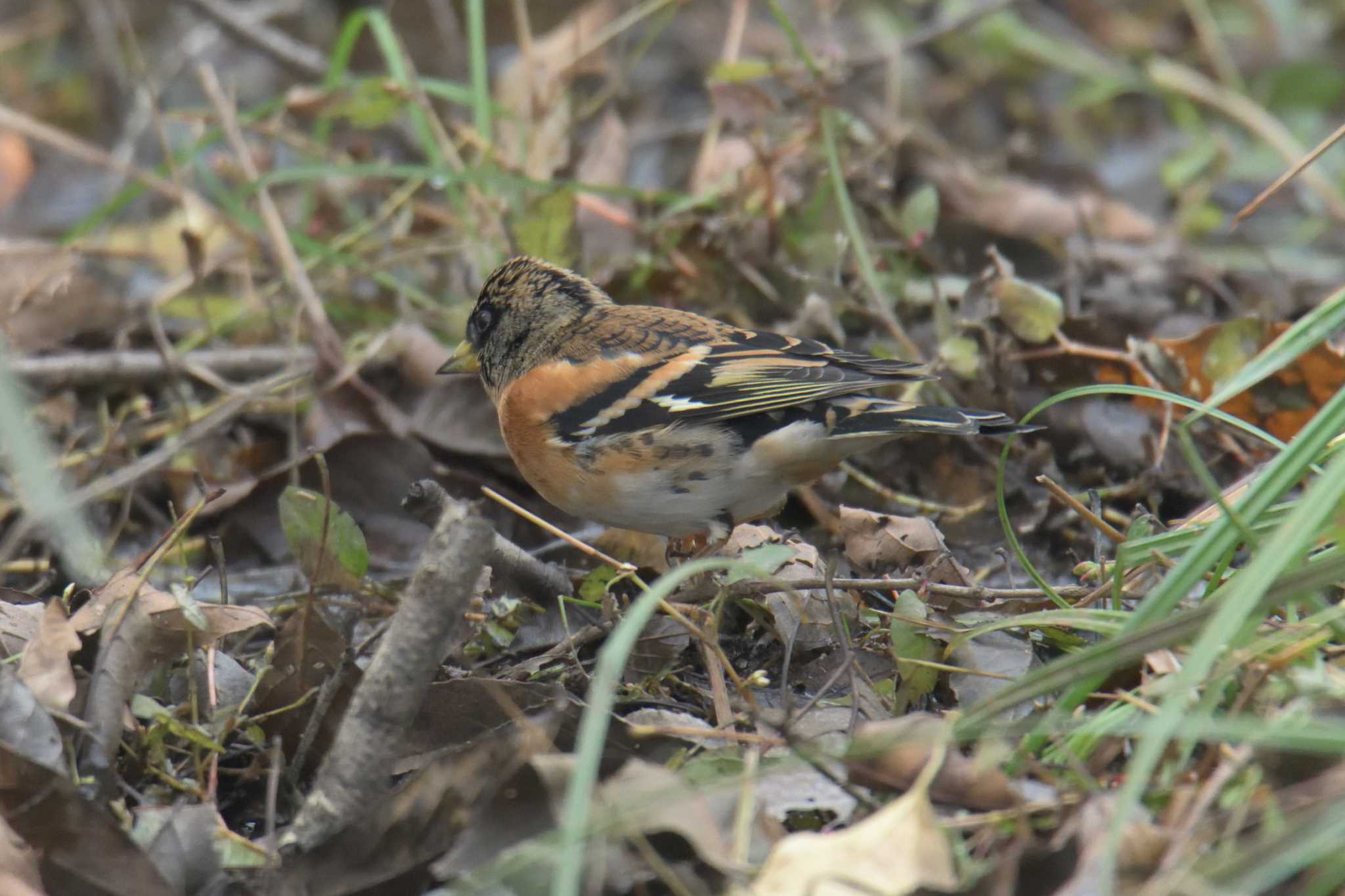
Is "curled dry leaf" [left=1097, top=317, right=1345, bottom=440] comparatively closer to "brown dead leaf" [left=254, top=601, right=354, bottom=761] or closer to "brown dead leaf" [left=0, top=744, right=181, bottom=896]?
"brown dead leaf" [left=254, top=601, right=354, bottom=761]

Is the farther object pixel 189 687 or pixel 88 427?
pixel 88 427

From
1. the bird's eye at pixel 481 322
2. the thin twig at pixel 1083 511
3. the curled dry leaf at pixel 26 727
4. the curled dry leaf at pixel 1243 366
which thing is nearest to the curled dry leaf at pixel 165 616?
the curled dry leaf at pixel 26 727

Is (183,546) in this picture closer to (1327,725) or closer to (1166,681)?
(1166,681)

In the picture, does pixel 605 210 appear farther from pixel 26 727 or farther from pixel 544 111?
pixel 26 727

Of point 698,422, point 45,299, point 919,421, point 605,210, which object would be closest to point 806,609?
point 919,421

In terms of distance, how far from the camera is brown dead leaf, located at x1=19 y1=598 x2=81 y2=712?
2816mm

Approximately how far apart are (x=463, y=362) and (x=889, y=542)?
1.68 meters

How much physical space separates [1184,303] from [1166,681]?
311 cm

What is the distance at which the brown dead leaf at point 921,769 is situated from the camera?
2.47 m

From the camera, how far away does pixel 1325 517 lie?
235 cm

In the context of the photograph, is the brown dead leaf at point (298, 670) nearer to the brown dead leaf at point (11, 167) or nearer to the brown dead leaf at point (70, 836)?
the brown dead leaf at point (70, 836)

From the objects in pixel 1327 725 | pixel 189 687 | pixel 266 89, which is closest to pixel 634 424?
pixel 189 687

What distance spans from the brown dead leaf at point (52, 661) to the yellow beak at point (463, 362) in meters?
1.89

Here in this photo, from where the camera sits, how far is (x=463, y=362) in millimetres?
4730
